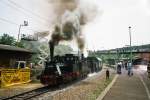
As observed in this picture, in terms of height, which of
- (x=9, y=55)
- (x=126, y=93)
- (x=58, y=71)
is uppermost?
(x=9, y=55)

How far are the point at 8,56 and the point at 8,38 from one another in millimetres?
60530

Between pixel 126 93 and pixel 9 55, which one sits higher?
pixel 9 55

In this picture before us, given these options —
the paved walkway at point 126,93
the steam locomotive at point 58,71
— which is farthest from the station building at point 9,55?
the paved walkway at point 126,93

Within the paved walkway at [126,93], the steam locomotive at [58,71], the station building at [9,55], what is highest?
the station building at [9,55]

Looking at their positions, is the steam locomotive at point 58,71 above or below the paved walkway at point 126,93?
above

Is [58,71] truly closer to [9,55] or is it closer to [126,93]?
[126,93]

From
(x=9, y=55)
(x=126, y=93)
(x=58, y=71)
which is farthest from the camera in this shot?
(x=9, y=55)

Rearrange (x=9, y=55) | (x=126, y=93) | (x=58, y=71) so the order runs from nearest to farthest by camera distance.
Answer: (x=126, y=93)
(x=58, y=71)
(x=9, y=55)

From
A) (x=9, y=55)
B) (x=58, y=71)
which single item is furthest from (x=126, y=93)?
(x=9, y=55)

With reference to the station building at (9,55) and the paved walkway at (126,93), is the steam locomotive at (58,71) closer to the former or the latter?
the paved walkway at (126,93)

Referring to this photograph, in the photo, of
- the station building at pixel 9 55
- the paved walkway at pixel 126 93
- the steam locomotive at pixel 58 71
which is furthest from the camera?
the station building at pixel 9 55

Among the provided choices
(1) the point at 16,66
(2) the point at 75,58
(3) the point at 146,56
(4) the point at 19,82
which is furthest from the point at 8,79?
(3) the point at 146,56

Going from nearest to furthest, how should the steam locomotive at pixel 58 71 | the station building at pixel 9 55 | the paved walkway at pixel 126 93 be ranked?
the paved walkway at pixel 126 93 < the steam locomotive at pixel 58 71 < the station building at pixel 9 55

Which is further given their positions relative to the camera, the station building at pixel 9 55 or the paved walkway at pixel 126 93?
the station building at pixel 9 55
